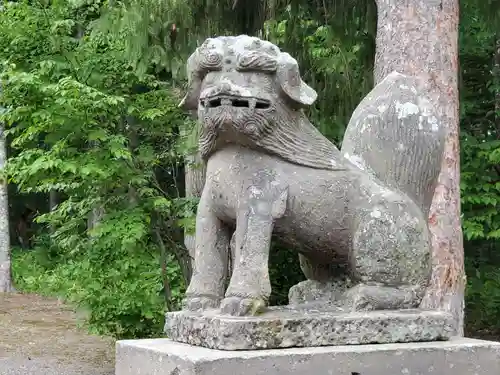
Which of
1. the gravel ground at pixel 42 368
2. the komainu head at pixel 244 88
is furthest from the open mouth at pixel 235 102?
the gravel ground at pixel 42 368

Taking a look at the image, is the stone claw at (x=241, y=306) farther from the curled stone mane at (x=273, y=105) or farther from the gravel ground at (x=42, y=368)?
the gravel ground at (x=42, y=368)

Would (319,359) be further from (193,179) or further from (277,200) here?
(193,179)

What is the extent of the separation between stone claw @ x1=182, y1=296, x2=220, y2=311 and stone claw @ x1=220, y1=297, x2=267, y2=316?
166mm

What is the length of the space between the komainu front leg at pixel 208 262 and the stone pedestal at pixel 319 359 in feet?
0.68

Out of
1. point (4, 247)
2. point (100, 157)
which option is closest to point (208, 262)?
point (100, 157)

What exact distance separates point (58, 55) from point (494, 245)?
4.95 metres

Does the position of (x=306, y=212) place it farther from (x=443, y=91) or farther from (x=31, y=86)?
(x=31, y=86)

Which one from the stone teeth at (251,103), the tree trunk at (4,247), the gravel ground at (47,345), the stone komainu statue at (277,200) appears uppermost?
the stone teeth at (251,103)

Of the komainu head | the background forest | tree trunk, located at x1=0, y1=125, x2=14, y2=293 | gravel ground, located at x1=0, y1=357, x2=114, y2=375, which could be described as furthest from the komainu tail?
tree trunk, located at x1=0, y1=125, x2=14, y2=293

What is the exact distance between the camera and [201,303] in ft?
11.4

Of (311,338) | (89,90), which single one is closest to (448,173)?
(89,90)

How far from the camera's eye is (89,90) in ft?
24.1

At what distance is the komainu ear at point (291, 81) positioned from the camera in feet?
11.3

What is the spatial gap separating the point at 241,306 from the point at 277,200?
450mm
